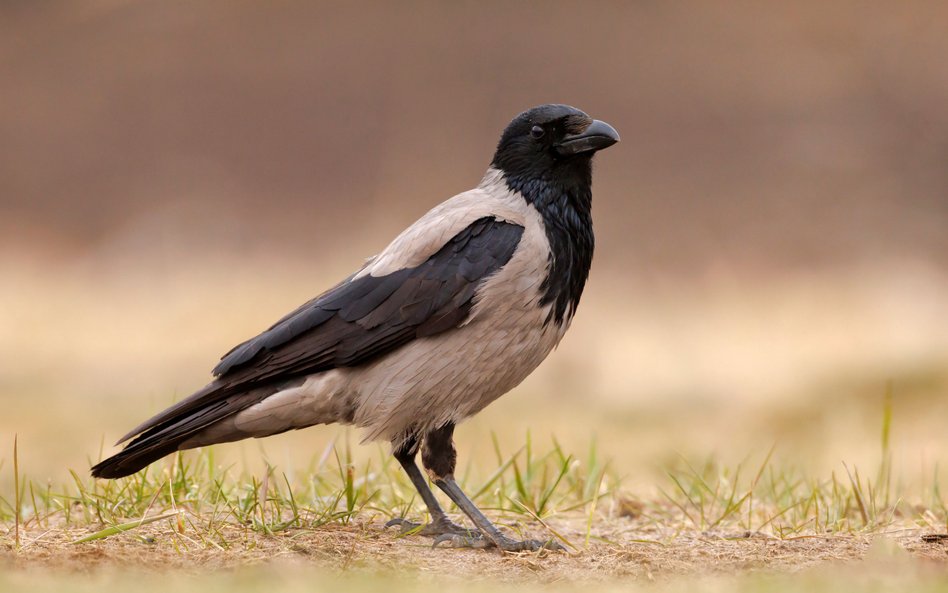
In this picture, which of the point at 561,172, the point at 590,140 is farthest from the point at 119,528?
the point at 590,140

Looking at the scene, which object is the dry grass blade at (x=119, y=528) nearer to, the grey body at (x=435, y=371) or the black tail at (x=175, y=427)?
the black tail at (x=175, y=427)

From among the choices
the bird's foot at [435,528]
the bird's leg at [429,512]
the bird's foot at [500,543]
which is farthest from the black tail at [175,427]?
the bird's foot at [500,543]

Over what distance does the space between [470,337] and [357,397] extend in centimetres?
56

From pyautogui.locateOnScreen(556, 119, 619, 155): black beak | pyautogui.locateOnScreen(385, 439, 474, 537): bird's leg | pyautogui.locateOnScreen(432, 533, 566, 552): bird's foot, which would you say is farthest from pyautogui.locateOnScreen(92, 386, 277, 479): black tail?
pyautogui.locateOnScreen(556, 119, 619, 155): black beak

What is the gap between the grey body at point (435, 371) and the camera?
516cm

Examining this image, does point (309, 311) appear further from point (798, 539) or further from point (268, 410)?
point (798, 539)

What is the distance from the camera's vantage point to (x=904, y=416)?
401 inches

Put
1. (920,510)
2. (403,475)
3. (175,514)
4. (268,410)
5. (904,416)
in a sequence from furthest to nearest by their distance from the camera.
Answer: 1. (904,416)
2. (403,475)
3. (920,510)
4. (268,410)
5. (175,514)

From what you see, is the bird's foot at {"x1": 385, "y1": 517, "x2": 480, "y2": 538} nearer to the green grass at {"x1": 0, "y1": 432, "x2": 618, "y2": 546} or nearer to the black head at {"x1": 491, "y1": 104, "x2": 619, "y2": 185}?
the green grass at {"x1": 0, "y1": 432, "x2": 618, "y2": 546}

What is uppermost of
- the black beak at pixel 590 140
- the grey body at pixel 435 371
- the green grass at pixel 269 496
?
the black beak at pixel 590 140

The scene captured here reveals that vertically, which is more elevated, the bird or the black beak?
the black beak

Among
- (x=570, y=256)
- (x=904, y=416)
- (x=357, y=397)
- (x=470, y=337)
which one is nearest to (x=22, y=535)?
(x=357, y=397)

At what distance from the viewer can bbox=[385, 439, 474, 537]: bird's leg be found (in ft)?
17.5

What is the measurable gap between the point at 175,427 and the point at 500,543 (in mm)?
1459
